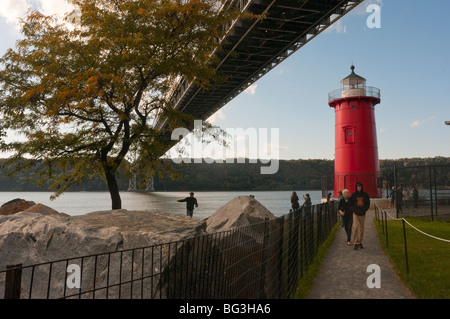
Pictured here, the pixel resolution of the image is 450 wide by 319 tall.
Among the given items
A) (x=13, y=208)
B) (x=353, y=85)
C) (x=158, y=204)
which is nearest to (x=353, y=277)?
(x=13, y=208)

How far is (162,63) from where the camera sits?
45.6 feet

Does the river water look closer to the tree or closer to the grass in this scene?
the tree

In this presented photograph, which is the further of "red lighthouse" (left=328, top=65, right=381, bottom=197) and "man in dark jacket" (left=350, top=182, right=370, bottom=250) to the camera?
"red lighthouse" (left=328, top=65, right=381, bottom=197)

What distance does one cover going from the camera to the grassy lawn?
5906 millimetres

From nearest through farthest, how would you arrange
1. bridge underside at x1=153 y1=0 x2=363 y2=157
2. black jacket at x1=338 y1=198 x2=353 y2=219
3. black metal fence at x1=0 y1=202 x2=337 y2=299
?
1. black metal fence at x1=0 y1=202 x2=337 y2=299
2. black jacket at x1=338 y1=198 x2=353 y2=219
3. bridge underside at x1=153 y1=0 x2=363 y2=157

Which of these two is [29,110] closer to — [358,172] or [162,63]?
[162,63]

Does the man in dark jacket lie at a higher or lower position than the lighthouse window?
lower

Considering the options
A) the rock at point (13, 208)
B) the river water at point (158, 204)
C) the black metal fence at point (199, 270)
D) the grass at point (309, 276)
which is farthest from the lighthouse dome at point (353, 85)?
the black metal fence at point (199, 270)

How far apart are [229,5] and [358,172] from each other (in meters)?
17.0

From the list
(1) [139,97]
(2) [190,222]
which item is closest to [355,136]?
(1) [139,97]

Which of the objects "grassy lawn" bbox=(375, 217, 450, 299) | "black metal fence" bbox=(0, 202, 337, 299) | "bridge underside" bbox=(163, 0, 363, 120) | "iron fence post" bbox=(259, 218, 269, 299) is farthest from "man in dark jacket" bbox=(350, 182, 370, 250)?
"bridge underside" bbox=(163, 0, 363, 120)

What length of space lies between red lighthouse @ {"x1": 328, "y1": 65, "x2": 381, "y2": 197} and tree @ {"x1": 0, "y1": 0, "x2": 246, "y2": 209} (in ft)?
54.9

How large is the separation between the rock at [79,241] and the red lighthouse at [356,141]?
2501 cm

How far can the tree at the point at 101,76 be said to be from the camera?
13.1m
